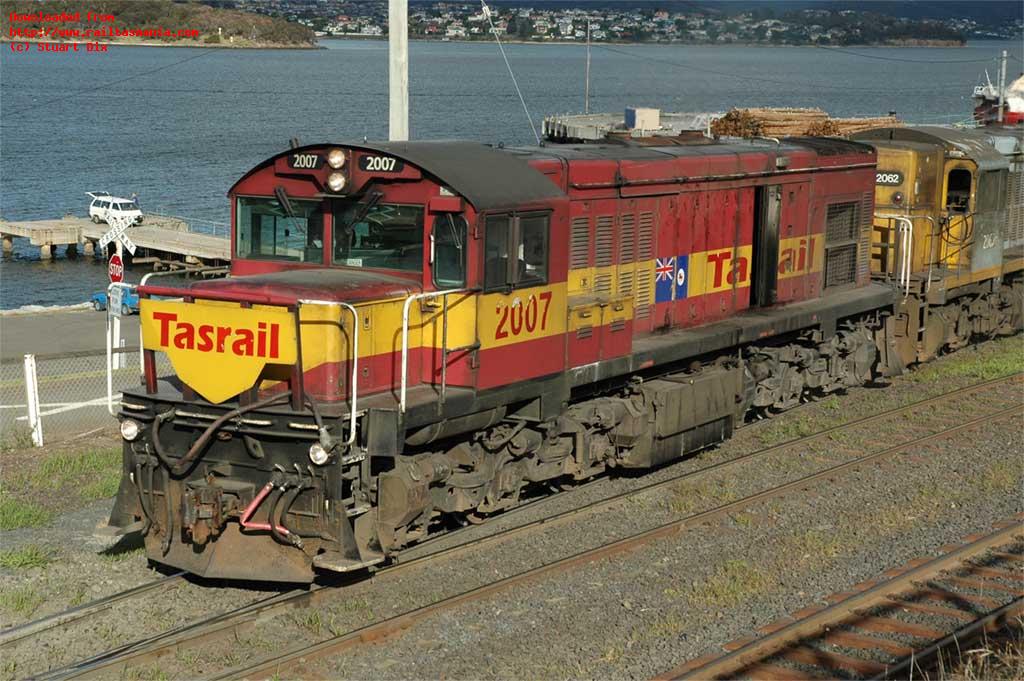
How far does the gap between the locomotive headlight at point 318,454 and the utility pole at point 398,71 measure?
5814mm

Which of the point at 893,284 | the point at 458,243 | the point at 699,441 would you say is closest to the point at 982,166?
the point at 893,284

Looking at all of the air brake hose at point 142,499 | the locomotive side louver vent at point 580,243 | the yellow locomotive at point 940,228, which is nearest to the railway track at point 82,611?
the air brake hose at point 142,499

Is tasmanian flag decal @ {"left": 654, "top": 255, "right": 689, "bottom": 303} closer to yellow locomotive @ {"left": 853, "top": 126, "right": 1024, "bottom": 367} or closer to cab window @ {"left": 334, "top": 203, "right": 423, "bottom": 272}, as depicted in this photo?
cab window @ {"left": 334, "top": 203, "right": 423, "bottom": 272}

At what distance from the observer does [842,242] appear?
1725cm

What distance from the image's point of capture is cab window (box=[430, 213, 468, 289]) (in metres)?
9.99

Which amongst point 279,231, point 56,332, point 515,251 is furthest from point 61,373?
point 515,251

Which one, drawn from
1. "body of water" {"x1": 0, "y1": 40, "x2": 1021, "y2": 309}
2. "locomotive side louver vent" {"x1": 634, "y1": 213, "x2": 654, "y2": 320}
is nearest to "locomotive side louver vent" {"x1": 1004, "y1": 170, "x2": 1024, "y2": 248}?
"locomotive side louver vent" {"x1": 634, "y1": 213, "x2": 654, "y2": 320}

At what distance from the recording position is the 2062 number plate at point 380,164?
10.1 m

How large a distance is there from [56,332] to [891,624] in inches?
→ 798

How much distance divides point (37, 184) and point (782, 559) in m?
62.2

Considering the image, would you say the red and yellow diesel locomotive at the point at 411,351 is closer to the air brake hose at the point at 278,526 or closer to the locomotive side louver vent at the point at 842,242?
the air brake hose at the point at 278,526

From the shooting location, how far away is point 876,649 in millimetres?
8789

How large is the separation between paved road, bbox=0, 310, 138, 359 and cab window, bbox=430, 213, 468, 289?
43.4 feet

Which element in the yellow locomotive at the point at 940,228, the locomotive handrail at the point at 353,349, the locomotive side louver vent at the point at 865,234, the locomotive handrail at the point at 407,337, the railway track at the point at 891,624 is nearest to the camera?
the railway track at the point at 891,624
